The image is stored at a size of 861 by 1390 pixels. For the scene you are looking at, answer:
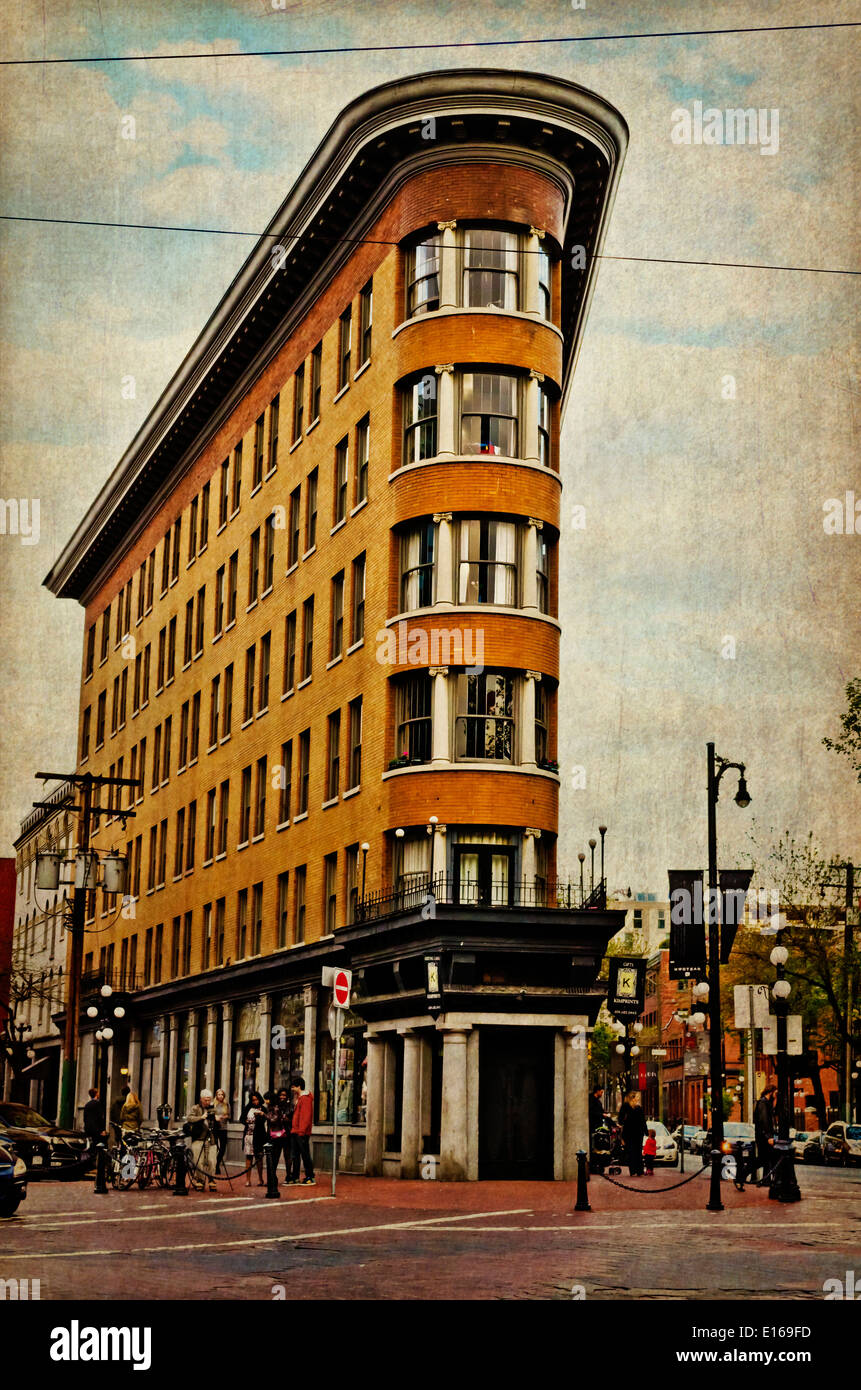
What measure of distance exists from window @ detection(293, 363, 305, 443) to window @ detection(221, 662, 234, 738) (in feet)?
29.5

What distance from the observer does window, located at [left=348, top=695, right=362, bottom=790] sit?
4134 centimetres

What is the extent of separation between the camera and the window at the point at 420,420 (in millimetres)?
38531

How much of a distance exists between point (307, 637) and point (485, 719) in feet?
34.8

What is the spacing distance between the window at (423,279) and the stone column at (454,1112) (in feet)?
54.0

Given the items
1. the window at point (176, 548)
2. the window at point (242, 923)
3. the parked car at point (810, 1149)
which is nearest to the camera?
the window at point (242, 923)

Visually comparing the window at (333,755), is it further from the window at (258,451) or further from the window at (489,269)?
the window at (258,451)

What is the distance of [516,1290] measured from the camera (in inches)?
588

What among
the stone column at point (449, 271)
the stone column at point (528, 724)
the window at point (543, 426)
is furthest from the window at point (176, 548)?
the stone column at point (528, 724)

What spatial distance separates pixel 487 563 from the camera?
3756 cm

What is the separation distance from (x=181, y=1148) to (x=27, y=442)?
17638 mm

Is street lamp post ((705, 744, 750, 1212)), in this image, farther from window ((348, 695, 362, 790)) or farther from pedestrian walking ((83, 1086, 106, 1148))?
pedestrian walking ((83, 1086, 106, 1148))

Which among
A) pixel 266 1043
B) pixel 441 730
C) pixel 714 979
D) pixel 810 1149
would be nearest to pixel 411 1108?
pixel 714 979

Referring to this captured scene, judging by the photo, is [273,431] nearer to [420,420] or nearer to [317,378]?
[317,378]
